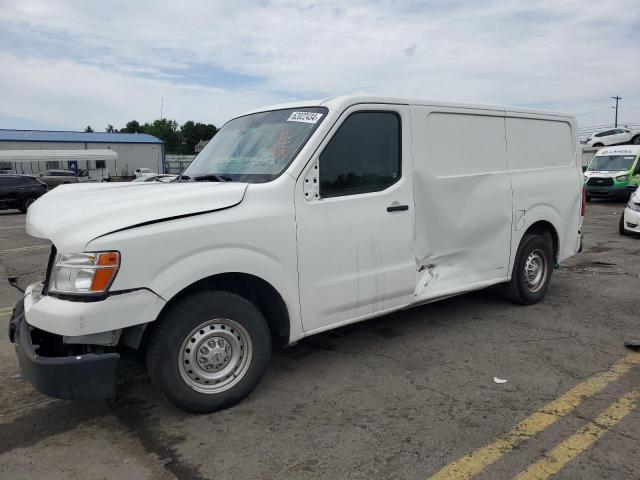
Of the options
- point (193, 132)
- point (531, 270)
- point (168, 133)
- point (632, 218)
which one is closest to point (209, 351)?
point (531, 270)

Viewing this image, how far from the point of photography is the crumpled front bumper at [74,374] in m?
2.86

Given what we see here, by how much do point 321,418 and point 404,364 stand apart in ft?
3.56

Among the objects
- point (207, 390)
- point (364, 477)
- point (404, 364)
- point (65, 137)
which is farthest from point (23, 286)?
point (65, 137)

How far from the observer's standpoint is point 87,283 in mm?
2850

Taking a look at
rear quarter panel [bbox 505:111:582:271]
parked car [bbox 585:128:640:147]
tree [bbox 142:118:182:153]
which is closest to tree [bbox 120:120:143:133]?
tree [bbox 142:118:182:153]

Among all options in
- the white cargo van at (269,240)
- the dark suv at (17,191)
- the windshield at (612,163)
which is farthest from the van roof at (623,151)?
the dark suv at (17,191)

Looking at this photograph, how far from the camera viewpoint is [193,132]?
115 metres

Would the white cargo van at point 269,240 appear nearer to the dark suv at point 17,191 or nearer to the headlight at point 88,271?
the headlight at point 88,271

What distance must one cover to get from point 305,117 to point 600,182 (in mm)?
18851

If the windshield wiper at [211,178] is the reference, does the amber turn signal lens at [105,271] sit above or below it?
below

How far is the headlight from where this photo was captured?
2.83 meters

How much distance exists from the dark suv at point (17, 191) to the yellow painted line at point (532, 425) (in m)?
22.2

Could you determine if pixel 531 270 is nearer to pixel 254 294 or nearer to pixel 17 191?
pixel 254 294

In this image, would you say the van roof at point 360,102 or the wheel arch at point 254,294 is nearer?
the wheel arch at point 254,294
